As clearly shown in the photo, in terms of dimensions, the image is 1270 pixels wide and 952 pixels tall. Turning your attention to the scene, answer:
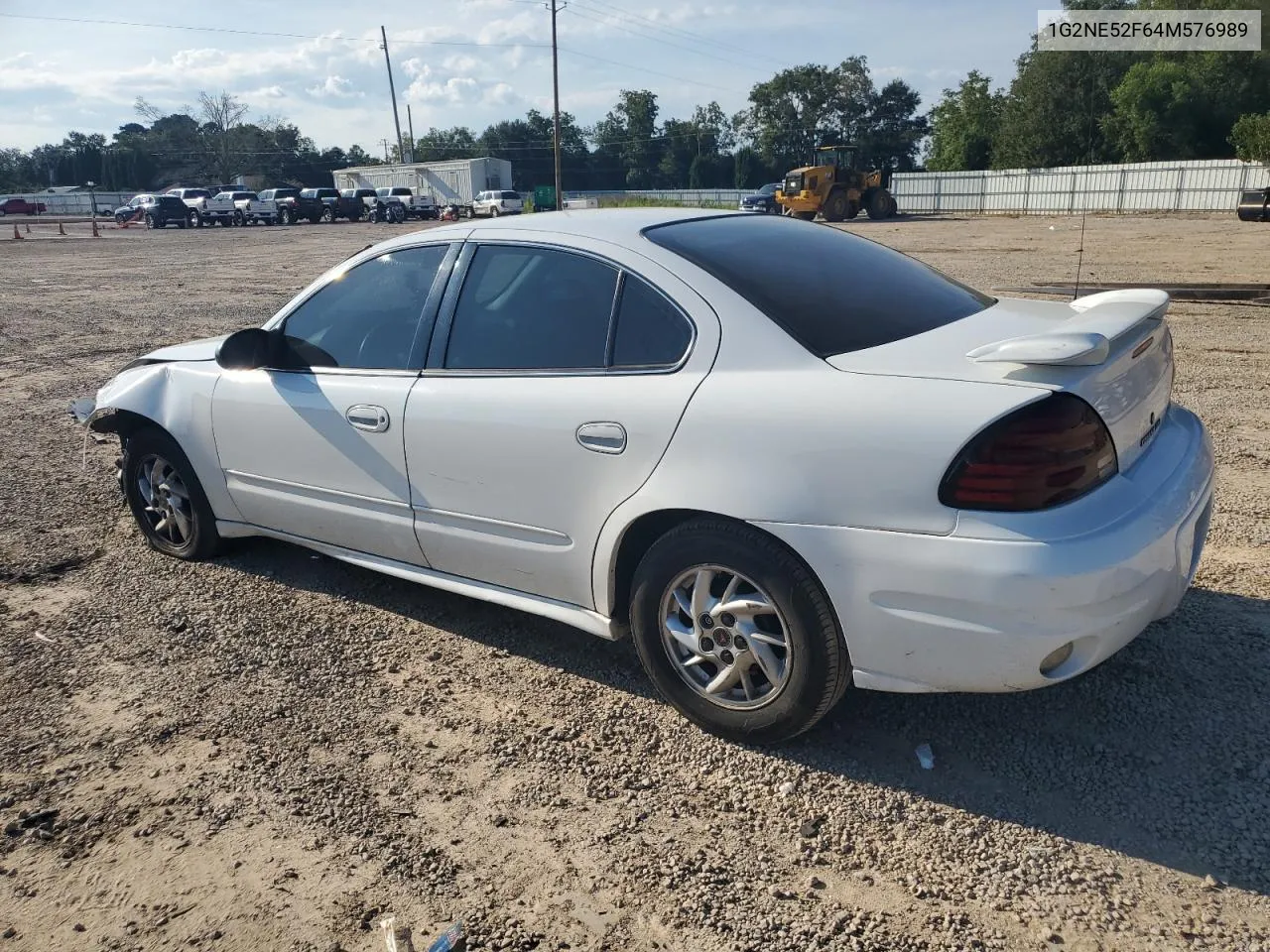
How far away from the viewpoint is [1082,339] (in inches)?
100

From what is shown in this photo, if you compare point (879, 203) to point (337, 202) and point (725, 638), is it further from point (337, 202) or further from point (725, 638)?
point (725, 638)

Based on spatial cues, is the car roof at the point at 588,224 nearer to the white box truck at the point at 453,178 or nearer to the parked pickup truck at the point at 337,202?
the parked pickup truck at the point at 337,202

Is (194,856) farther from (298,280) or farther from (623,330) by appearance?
(298,280)

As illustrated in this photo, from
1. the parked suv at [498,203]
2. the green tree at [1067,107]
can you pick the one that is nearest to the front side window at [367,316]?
the parked suv at [498,203]

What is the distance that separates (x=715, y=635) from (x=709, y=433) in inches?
24.6

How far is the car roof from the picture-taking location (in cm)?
343

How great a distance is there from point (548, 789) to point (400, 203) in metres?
52.6

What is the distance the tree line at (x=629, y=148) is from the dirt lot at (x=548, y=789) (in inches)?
3428

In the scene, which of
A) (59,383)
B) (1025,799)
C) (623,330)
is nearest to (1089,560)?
(1025,799)

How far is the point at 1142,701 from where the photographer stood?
10.4 feet

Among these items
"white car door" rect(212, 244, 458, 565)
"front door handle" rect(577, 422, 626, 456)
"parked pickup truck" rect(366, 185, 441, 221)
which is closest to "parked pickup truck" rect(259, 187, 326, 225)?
"parked pickup truck" rect(366, 185, 441, 221)

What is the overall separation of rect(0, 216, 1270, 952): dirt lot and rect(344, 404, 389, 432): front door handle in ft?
2.80

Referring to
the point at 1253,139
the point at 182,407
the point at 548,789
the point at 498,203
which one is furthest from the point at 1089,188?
the point at 548,789

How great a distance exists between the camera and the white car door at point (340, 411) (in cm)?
374
